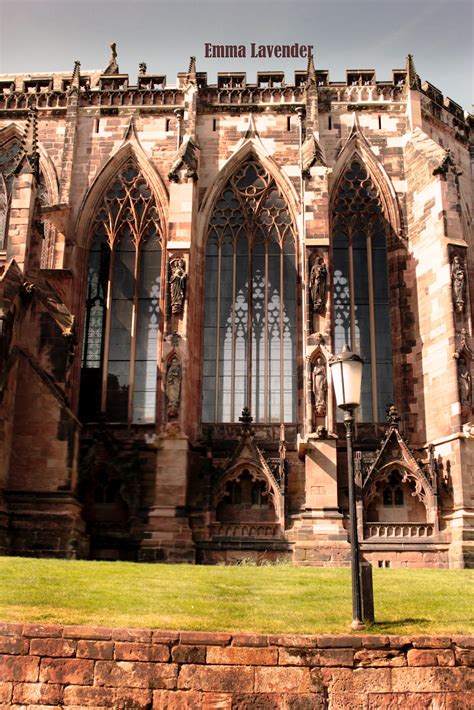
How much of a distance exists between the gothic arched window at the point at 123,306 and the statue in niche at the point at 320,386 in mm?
4855

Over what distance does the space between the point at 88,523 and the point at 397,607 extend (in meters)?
11.4

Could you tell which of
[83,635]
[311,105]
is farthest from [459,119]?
[83,635]

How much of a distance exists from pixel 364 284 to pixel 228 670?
1598 centimetres

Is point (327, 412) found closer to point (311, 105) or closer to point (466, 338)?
point (466, 338)

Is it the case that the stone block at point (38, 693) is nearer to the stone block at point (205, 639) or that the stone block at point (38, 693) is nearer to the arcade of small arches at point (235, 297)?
the stone block at point (205, 639)

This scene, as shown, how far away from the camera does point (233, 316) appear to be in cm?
2252

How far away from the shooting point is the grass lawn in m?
9.12

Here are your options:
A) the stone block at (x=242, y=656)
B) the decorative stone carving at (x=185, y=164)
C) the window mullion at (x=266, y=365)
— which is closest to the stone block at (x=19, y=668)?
the stone block at (x=242, y=656)

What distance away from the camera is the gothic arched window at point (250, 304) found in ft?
71.6

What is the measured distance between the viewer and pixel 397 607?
1042 centimetres

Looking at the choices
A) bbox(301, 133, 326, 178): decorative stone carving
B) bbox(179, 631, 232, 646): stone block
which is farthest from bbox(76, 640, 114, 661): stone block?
bbox(301, 133, 326, 178): decorative stone carving

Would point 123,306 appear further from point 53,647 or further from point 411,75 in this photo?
point 53,647

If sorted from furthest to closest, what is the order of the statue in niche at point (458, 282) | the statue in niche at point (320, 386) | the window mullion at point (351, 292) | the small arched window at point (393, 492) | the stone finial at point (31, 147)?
1. the window mullion at point (351, 292)
2. the stone finial at point (31, 147)
3. the statue in niche at point (458, 282)
4. the small arched window at point (393, 492)
5. the statue in niche at point (320, 386)

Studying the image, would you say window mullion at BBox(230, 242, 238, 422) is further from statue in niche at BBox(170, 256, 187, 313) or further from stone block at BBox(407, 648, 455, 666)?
stone block at BBox(407, 648, 455, 666)
